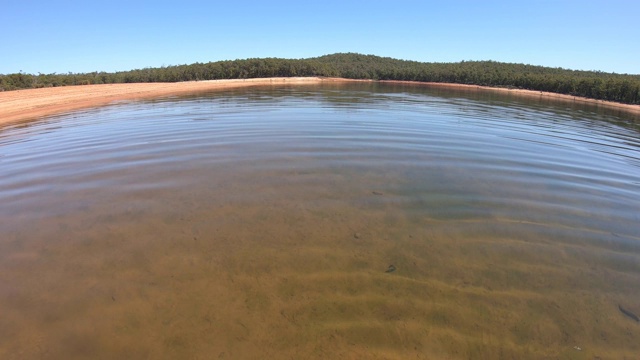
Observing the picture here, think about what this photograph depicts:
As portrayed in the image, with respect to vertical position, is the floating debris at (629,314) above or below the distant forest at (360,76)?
below

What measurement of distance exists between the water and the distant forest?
4962 cm

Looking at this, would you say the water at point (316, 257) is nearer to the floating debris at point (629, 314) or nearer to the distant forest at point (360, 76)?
the floating debris at point (629, 314)

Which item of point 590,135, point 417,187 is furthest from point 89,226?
point 590,135

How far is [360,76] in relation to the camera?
342 feet

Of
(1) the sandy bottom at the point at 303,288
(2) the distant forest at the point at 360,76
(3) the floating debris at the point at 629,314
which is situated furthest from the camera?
(2) the distant forest at the point at 360,76

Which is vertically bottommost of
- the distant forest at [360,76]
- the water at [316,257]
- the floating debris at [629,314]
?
the floating debris at [629,314]

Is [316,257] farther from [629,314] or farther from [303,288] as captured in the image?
[629,314]

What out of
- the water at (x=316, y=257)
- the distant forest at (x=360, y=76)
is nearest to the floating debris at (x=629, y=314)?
the water at (x=316, y=257)

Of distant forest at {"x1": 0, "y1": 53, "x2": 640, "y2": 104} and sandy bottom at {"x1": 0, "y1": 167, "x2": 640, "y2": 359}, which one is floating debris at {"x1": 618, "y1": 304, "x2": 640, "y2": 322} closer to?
sandy bottom at {"x1": 0, "y1": 167, "x2": 640, "y2": 359}

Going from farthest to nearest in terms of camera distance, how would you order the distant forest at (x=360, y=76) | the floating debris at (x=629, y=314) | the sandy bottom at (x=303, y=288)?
the distant forest at (x=360, y=76) < the floating debris at (x=629, y=314) < the sandy bottom at (x=303, y=288)

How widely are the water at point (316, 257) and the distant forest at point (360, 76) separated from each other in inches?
1953

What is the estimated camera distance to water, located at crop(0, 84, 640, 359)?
323cm

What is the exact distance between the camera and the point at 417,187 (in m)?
7.05

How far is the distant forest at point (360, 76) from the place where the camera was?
4653 cm
